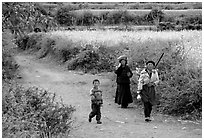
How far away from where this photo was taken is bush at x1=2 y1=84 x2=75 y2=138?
237 inches

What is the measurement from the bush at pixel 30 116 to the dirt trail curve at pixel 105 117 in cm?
40

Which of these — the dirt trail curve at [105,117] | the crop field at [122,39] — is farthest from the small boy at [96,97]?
the crop field at [122,39]

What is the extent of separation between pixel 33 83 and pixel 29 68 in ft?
11.8

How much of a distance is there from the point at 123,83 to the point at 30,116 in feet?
13.9

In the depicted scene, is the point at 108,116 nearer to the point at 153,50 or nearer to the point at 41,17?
the point at 41,17

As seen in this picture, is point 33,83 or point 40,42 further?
point 40,42

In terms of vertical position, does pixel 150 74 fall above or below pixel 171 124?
above

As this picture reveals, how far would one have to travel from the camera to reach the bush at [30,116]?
19.8ft

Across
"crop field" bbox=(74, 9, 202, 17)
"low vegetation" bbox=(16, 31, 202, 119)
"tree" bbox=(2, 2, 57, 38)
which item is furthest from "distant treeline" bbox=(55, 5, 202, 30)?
"tree" bbox=(2, 2, 57, 38)

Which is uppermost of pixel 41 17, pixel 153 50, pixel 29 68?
pixel 41 17

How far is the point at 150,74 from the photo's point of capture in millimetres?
9062

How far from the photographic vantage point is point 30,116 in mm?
6883

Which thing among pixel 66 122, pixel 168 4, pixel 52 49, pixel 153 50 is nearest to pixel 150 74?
pixel 66 122

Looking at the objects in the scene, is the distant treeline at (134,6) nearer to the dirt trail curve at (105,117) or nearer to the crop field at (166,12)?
the crop field at (166,12)
